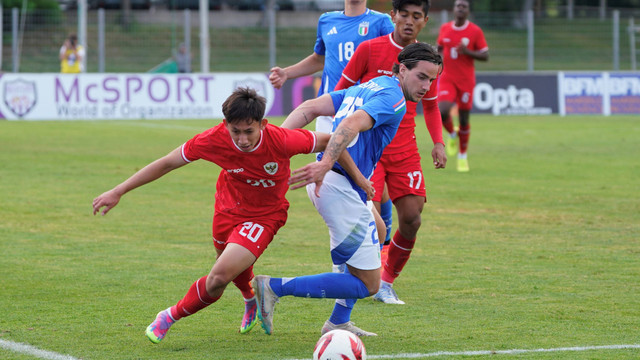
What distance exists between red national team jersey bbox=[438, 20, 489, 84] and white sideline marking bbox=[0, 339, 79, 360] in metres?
10.1

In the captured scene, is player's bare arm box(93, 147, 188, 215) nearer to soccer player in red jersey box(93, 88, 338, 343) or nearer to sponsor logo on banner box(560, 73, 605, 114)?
soccer player in red jersey box(93, 88, 338, 343)

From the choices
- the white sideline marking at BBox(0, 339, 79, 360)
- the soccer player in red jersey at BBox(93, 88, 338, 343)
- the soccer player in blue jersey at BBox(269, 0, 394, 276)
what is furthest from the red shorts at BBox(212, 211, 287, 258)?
the soccer player in blue jersey at BBox(269, 0, 394, 276)

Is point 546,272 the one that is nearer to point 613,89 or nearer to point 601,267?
point 601,267

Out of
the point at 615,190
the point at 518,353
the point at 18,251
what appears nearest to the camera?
the point at 518,353

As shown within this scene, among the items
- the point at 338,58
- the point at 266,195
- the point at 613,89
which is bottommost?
the point at 613,89

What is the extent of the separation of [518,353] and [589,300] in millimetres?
1541

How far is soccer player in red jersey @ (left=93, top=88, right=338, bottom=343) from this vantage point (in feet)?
16.9

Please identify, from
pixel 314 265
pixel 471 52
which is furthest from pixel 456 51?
pixel 314 265

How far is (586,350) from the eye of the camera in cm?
525

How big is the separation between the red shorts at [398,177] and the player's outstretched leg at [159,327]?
1.94 metres

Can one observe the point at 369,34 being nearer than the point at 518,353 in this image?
No

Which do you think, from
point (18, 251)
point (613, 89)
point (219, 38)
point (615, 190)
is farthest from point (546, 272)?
point (219, 38)

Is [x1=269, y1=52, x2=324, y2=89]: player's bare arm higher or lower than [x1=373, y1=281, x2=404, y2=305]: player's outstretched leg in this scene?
higher

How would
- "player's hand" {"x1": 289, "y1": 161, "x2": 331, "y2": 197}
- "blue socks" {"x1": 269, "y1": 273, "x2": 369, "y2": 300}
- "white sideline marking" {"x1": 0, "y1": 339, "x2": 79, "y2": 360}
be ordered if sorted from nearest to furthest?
"player's hand" {"x1": 289, "y1": 161, "x2": 331, "y2": 197}
"white sideline marking" {"x1": 0, "y1": 339, "x2": 79, "y2": 360}
"blue socks" {"x1": 269, "y1": 273, "x2": 369, "y2": 300}
